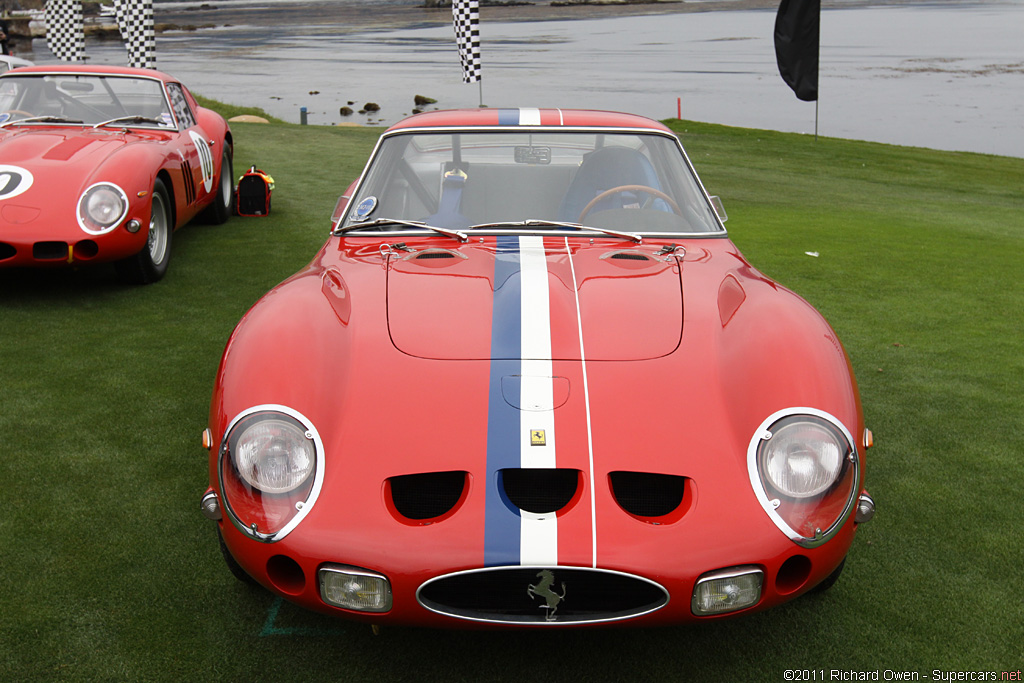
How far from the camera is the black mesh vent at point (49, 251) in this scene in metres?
4.73

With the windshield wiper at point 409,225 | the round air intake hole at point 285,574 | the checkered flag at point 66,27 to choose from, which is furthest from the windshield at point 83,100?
the checkered flag at point 66,27

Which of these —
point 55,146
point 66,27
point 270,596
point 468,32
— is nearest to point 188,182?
point 55,146

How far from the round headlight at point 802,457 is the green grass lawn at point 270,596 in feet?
1.68

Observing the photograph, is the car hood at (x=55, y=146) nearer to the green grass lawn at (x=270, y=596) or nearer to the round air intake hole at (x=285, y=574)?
the green grass lawn at (x=270, y=596)

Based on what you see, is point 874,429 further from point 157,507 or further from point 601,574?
point 157,507

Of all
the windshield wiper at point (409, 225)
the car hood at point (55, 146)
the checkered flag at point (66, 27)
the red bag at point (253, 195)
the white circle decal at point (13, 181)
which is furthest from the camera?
the checkered flag at point (66, 27)

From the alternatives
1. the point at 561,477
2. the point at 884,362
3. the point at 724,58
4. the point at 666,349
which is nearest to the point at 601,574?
the point at 561,477

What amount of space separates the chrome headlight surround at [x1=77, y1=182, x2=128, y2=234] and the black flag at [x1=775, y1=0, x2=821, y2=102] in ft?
45.4

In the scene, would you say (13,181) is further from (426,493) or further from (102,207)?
(426,493)

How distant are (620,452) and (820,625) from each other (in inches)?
32.8

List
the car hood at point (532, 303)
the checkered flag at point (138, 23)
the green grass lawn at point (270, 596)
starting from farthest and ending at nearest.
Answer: the checkered flag at point (138, 23)
the car hood at point (532, 303)
the green grass lawn at point (270, 596)

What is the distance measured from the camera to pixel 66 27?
19.1 meters

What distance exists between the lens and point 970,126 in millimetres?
24031

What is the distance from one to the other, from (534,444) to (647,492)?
0.28 meters
